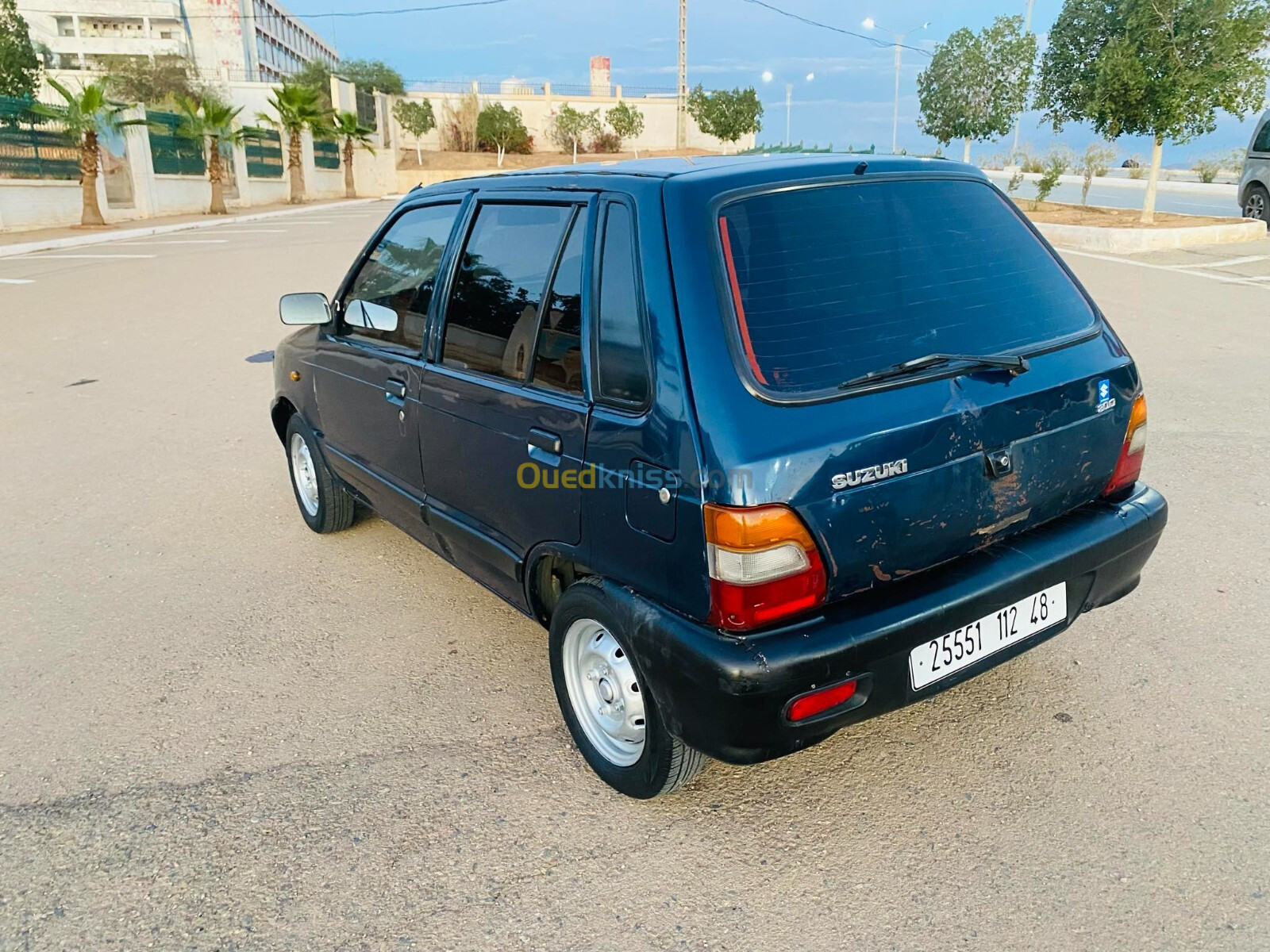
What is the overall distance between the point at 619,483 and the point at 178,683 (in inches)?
81.0

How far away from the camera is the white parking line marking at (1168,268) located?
13008 mm

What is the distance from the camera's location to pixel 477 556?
3.29 metres

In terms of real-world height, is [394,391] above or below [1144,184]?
below

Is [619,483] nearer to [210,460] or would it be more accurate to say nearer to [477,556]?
[477,556]

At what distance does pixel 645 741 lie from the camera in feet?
8.73

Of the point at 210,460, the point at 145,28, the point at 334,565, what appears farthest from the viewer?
the point at 145,28

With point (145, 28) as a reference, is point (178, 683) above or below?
below

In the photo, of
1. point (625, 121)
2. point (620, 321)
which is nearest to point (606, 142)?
point (625, 121)

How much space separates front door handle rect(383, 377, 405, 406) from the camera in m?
3.56

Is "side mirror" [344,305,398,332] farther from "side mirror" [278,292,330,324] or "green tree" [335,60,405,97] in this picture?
"green tree" [335,60,405,97]

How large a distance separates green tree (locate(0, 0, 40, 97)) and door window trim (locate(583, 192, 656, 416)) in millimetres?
49287

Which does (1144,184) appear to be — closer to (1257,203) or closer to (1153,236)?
(1257,203)

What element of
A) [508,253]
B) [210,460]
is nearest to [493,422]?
[508,253]

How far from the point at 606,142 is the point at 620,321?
7887 centimetres
